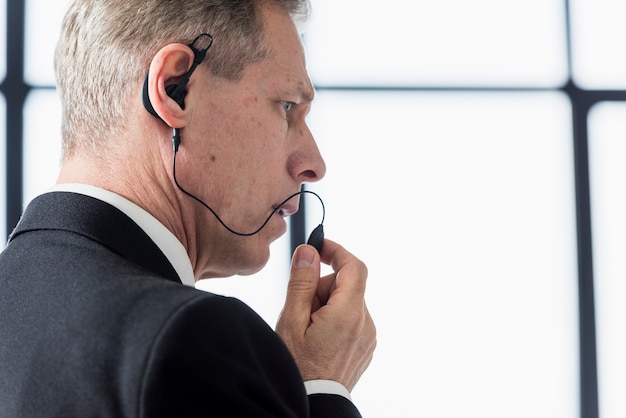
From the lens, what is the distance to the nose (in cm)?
113

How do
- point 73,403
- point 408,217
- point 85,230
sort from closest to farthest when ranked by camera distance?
point 73,403
point 85,230
point 408,217

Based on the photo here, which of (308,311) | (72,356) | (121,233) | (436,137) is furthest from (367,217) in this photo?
(72,356)

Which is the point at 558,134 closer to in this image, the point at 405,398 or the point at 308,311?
the point at 405,398

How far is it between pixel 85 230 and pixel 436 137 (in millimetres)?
1381

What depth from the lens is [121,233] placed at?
881 mm

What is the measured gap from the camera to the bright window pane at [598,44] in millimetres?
2205

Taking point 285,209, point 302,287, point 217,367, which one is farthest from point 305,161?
point 217,367

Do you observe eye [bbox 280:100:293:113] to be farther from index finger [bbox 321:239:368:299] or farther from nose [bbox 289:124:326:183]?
index finger [bbox 321:239:368:299]

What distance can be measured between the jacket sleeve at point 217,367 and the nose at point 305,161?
1.31 feet

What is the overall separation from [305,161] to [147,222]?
0.88 ft

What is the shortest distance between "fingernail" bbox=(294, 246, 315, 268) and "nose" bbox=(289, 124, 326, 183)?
3.9 inches

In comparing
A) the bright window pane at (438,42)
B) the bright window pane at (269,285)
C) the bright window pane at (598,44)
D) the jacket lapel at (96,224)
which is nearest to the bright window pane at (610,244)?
the bright window pane at (598,44)

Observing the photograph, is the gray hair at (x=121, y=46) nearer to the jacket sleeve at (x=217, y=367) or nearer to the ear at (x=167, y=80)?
the ear at (x=167, y=80)

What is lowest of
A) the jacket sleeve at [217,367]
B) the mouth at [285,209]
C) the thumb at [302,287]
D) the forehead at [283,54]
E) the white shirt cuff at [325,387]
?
the white shirt cuff at [325,387]
